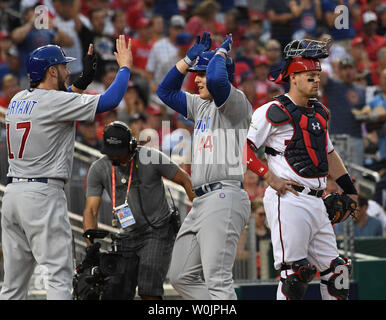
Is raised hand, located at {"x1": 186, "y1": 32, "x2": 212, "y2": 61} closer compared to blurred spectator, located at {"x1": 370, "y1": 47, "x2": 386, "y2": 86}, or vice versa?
raised hand, located at {"x1": 186, "y1": 32, "x2": 212, "y2": 61}

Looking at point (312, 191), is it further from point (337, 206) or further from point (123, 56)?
point (123, 56)

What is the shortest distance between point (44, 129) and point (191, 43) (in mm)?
6643

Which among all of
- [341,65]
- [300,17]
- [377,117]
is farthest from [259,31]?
[377,117]

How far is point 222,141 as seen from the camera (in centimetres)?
578

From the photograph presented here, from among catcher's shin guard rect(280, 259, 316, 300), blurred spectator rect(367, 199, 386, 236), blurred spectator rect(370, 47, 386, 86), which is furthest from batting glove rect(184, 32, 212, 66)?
blurred spectator rect(370, 47, 386, 86)

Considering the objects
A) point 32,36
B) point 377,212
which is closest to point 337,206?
point 377,212

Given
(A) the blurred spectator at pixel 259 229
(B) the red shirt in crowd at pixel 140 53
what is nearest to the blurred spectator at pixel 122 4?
(B) the red shirt in crowd at pixel 140 53

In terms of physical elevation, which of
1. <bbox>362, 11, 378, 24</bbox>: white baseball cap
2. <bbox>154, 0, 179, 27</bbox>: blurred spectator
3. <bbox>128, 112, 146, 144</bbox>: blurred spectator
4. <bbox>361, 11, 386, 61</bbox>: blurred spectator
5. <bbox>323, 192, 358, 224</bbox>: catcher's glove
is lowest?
<bbox>323, 192, 358, 224</bbox>: catcher's glove

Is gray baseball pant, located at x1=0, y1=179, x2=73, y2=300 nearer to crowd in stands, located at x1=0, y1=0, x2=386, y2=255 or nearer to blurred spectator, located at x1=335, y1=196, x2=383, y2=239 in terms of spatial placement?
crowd in stands, located at x1=0, y1=0, x2=386, y2=255

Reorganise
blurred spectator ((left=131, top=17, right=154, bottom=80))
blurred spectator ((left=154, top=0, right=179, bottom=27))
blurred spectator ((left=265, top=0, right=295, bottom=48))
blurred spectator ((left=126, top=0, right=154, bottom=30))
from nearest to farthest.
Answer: blurred spectator ((left=131, top=17, right=154, bottom=80)) < blurred spectator ((left=126, top=0, right=154, bottom=30)) < blurred spectator ((left=265, top=0, right=295, bottom=48)) < blurred spectator ((left=154, top=0, right=179, bottom=27))

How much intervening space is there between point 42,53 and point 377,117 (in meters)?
6.30

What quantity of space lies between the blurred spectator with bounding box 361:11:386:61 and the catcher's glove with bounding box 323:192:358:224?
7.41 meters

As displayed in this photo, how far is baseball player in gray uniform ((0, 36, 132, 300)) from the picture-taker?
18.2ft
